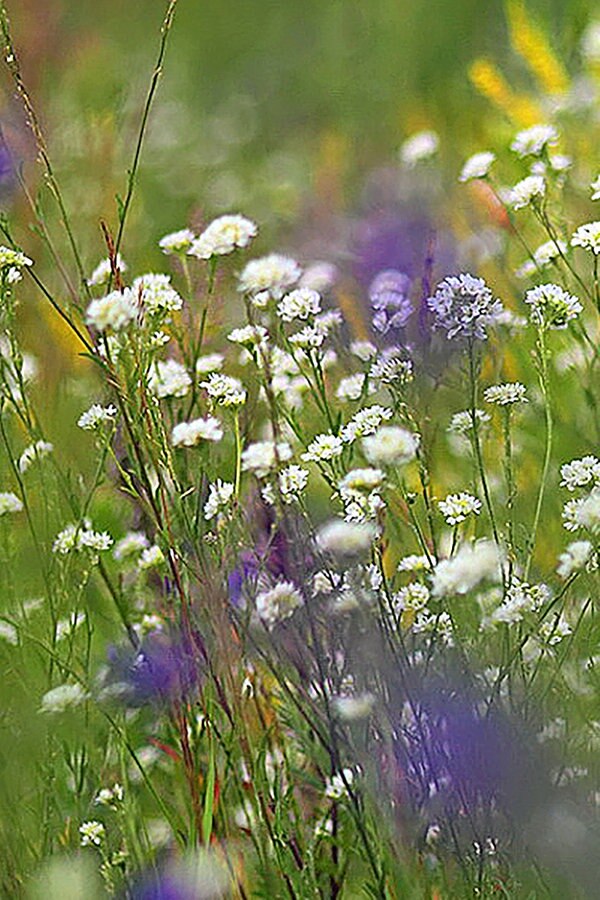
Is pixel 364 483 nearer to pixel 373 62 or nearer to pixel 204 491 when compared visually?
pixel 204 491

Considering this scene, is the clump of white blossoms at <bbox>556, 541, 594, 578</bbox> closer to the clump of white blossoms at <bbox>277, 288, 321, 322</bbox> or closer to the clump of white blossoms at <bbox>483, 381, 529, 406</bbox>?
the clump of white blossoms at <bbox>483, 381, 529, 406</bbox>

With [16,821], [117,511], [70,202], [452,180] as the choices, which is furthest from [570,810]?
[70,202]

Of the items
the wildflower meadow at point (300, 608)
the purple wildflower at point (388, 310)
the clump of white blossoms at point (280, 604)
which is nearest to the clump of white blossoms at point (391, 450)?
the wildflower meadow at point (300, 608)

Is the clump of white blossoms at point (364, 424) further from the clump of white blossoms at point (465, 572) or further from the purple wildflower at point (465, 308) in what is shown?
the clump of white blossoms at point (465, 572)

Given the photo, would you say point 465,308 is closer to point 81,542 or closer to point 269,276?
point 269,276

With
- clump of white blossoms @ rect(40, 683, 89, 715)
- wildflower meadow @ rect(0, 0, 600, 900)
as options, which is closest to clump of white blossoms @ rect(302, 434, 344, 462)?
wildflower meadow @ rect(0, 0, 600, 900)

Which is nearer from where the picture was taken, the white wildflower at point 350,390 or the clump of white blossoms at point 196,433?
the clump of white blossoms at point 196,433
